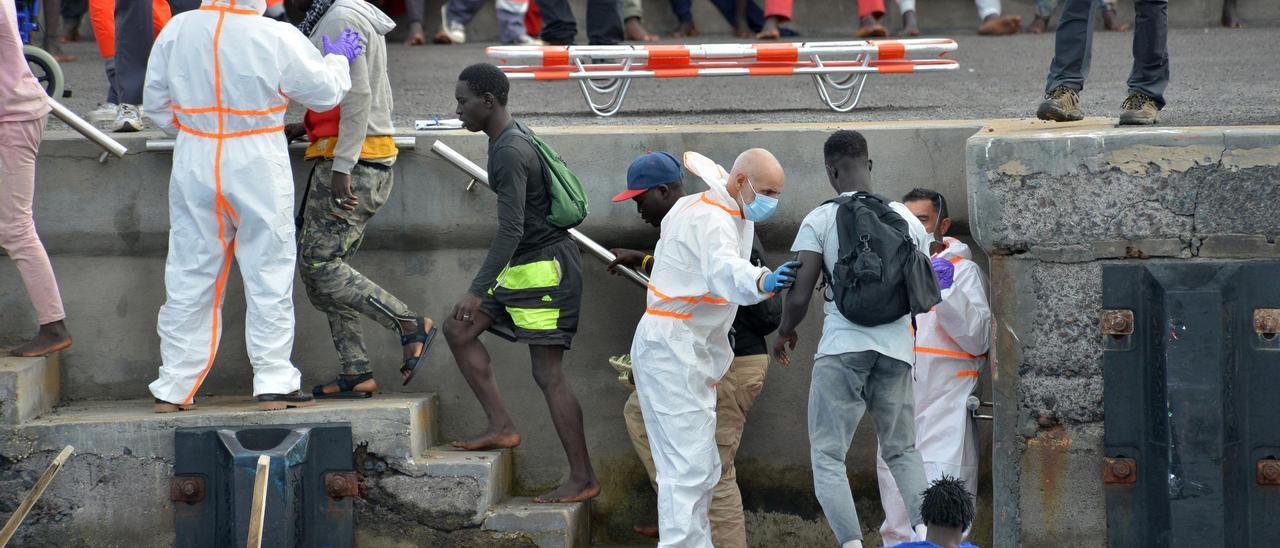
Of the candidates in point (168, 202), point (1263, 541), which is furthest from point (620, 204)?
point (1263, 541)

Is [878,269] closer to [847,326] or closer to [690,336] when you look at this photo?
[847,326]

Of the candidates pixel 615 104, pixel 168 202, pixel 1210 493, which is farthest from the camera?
pixel 615 104

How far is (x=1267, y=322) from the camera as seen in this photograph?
5.38 m

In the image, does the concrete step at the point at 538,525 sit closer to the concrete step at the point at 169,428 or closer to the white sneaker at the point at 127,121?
the concrete step at the point at 169,428

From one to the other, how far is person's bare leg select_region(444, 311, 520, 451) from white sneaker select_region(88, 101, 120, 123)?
7.48 feet

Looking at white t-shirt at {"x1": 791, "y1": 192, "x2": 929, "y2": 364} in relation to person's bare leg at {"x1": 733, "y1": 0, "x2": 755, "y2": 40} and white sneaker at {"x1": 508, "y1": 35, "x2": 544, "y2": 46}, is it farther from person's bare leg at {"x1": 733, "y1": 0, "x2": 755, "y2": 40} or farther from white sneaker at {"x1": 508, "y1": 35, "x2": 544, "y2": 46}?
person's bare leg at {"x1": 733, "y1": 0, "x2": 755, "y2": 40}

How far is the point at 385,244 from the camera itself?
670 cm

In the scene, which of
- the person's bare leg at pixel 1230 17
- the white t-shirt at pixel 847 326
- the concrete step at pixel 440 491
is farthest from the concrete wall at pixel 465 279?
the person's bare leg at pixel 1230 17

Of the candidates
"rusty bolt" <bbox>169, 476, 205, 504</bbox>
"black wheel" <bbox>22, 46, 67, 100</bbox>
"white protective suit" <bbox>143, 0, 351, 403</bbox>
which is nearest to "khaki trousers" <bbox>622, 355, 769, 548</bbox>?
"white protective suit" <bbox>143, 0, 351, 403</bbox>

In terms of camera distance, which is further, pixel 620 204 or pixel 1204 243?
pixel 620 204

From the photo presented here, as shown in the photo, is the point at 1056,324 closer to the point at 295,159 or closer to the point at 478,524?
the point at 478,524

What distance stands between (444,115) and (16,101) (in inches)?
93.0

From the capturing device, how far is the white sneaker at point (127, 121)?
22.5 feet

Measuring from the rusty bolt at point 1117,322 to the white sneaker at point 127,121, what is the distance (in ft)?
14.5
